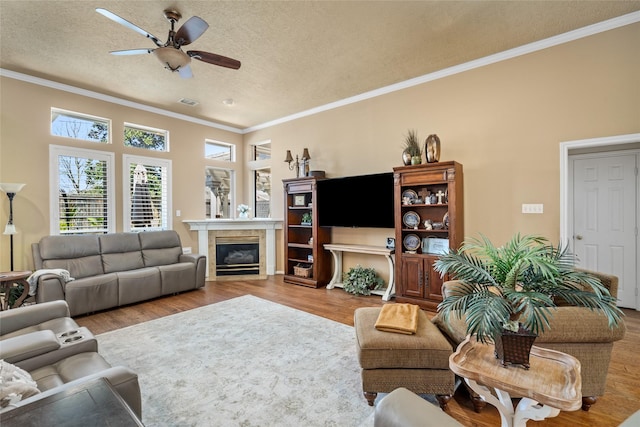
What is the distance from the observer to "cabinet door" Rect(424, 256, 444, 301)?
385 cm

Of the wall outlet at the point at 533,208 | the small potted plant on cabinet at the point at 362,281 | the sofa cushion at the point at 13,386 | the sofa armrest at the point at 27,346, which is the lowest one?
the small potted plant on cabinet at the point at 362,281

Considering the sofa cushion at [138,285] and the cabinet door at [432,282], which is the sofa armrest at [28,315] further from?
the cabinet door at [432,282]

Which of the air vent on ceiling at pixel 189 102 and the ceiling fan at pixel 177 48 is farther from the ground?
the air vent on ceiling at pixel 189 102

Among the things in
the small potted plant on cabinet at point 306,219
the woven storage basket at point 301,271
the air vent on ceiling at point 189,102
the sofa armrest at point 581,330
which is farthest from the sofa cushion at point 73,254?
the sofa armrest at point 581,330

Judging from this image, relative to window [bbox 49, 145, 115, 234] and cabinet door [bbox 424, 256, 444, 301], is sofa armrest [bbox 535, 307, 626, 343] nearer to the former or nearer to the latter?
cabinet door [bbox 424, 256, 444, 301]

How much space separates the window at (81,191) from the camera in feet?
14.5

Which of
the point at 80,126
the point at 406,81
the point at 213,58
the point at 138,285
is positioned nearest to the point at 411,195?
the point at 406,81

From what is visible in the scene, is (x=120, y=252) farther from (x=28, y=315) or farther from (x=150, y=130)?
(x=28, y=315)

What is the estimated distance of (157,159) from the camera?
5.52 metres

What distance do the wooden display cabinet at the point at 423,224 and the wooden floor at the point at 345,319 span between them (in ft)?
2.18

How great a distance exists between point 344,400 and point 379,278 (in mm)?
2863

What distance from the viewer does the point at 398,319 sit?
7.22 ft

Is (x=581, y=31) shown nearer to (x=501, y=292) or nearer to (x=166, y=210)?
(x=501, y=292)

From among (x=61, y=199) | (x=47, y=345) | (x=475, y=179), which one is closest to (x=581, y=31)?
(x=475, y=179)
